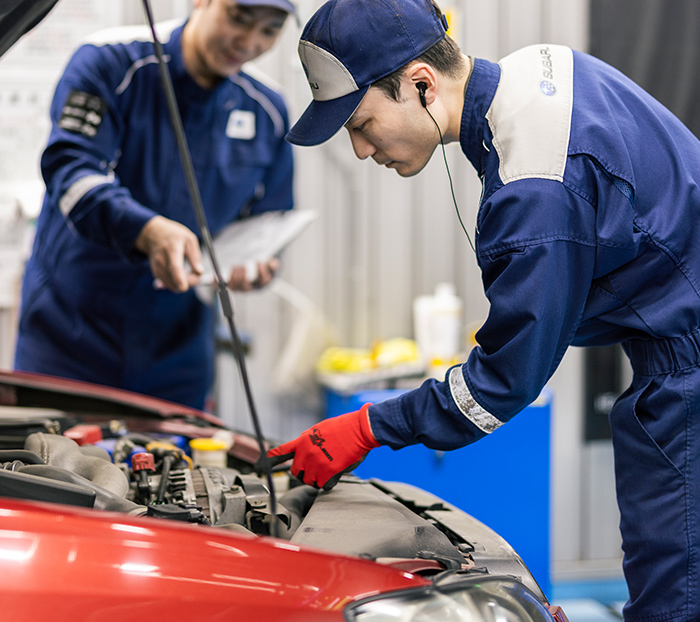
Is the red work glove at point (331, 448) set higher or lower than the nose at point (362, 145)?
lower

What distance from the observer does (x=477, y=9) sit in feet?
10.8

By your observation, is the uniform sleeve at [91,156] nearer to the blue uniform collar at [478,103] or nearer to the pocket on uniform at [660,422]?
the blue uniform collar at [478,103]

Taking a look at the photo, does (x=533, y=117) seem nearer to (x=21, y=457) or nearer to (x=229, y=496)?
(x=229, y=496)

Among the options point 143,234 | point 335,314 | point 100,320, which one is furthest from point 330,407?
point 143,234

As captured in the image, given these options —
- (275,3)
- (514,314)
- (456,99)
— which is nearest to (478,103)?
(456,99)

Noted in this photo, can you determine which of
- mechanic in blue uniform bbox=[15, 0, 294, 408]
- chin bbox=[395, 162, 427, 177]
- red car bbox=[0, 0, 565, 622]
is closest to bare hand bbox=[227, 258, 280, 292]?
mechanic in blue uniform bbox=[15, 0, 294, 408]

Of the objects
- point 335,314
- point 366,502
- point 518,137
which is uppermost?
point 518,137

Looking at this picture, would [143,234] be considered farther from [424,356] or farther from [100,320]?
[424,356]

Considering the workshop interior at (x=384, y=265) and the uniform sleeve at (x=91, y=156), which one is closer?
the uniform sleeve at (x=91, y=156)

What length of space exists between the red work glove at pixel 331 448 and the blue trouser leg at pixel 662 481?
494mm

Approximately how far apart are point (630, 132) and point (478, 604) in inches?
33.2

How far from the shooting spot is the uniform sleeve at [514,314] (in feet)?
3.72

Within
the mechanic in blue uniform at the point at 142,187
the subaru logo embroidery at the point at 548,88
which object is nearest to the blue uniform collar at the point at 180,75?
the mechanic in blue uniform at the point at 142,187

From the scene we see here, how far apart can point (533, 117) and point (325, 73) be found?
367mm
